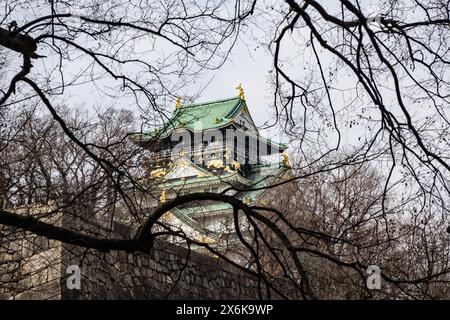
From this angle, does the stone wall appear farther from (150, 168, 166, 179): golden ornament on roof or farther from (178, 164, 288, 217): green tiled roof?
(178, 164, 288, 217): green tiled roof

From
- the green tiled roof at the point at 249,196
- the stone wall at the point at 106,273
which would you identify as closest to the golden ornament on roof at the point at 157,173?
the green tiled roof at the point at 249,196

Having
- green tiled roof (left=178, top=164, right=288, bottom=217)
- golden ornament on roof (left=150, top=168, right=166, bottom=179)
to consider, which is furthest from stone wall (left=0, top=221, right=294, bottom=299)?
green tiled roof (left=178, top=164, right=288, bottom=217)

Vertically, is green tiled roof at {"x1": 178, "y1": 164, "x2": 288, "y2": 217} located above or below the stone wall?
above

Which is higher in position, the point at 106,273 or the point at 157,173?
the point at 157,173

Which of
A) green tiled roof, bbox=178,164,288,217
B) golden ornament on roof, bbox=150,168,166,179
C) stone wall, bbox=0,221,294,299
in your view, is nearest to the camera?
stone wall, bbox=0,221,294,299

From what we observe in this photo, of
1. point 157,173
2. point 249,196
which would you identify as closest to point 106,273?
point 157,173

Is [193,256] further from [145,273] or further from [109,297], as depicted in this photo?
[109,297]

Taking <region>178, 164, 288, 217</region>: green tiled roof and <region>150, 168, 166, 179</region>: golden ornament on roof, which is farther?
<region>178, 164, 288, 217</region>: green tiled roof

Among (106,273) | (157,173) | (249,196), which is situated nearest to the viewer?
(106,273)

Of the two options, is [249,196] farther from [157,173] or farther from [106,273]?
[106,273]

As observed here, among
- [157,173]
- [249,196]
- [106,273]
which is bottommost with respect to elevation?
[106,273]

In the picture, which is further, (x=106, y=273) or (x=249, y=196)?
(x=249, y=196)
